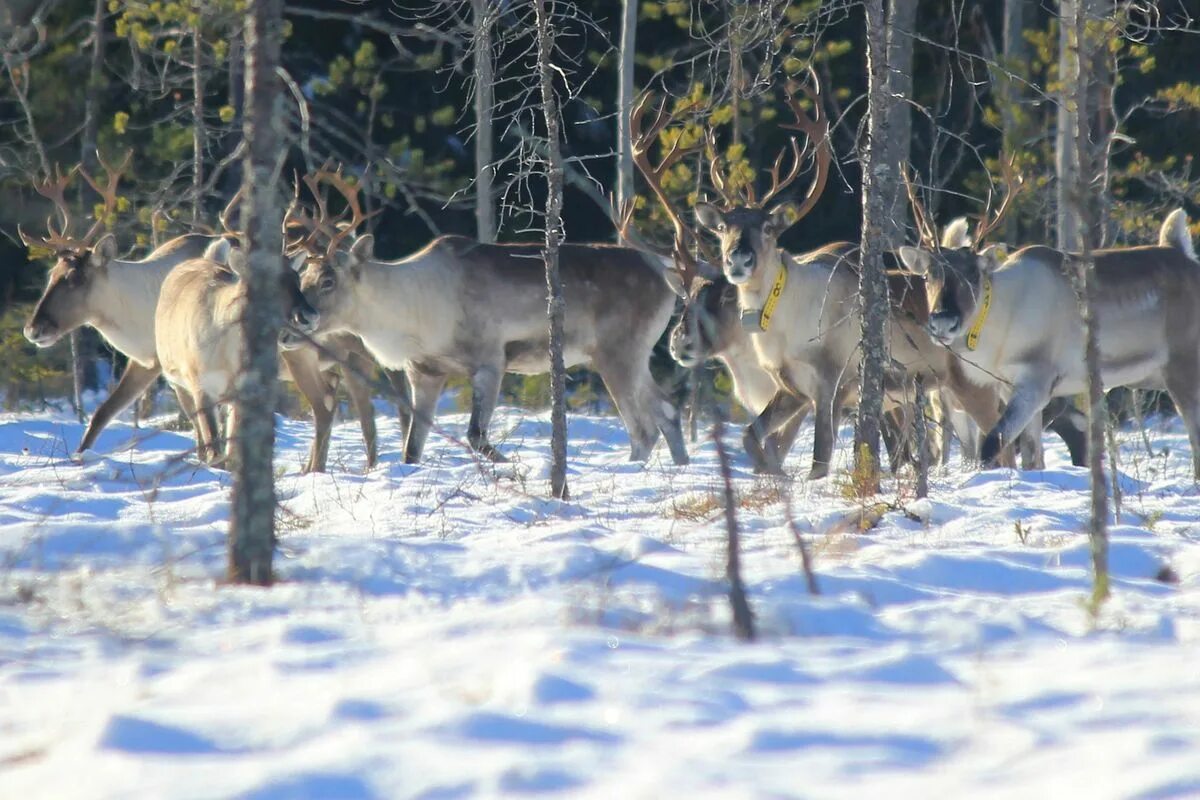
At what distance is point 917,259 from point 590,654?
6127mm

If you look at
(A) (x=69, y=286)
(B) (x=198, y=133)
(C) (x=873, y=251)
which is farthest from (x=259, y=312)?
(B) (x=198, y=133)

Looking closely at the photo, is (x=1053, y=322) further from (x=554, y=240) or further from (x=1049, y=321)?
(x=554, y=240)

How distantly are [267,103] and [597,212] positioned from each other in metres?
14.2

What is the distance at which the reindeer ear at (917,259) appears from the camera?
32.4ft

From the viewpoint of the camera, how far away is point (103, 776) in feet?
11.2

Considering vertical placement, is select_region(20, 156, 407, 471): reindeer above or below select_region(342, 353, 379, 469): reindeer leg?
above

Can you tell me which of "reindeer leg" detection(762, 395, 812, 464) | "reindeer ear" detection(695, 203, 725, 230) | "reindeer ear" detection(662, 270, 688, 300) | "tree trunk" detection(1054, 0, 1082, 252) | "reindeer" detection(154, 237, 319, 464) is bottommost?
"reindeer leg" detection(762, 395, 812, 464)

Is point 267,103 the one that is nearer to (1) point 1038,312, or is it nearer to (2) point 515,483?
(2) point 515,483

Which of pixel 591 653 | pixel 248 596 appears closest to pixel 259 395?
pixel 248 596

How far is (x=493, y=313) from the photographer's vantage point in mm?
11336

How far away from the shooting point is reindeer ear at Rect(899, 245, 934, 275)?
32.4 ft

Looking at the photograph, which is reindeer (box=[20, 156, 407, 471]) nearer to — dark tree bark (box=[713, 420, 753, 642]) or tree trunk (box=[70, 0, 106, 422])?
tree trunk (box=[70, 0, 106, 422])

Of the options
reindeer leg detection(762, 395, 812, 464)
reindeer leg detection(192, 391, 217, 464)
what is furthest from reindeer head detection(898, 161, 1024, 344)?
reindeer leg detection(192, 391, 217, 464)

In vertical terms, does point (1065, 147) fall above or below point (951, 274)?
above
